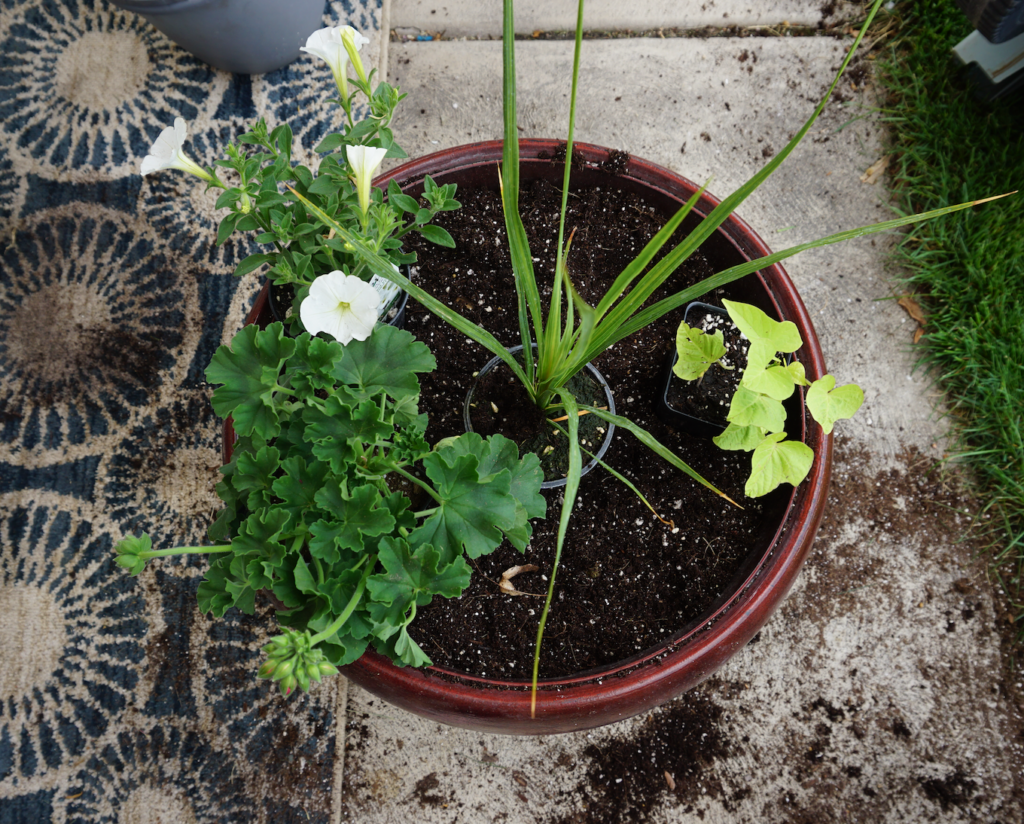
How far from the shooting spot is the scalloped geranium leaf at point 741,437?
89 cm

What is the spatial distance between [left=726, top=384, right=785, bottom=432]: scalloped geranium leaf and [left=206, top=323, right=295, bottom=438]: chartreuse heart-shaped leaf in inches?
21.9

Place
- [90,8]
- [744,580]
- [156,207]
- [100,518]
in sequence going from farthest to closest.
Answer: [90,8] < [156,207] < [100,518] < [744,580]

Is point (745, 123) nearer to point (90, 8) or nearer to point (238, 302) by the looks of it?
point (238, 302)

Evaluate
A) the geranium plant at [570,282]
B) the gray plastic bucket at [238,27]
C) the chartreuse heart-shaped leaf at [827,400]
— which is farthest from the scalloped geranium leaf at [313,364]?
the gray plastic bucket at [238,27]

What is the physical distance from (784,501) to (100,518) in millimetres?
1311

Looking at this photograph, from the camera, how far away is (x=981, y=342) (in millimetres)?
1437

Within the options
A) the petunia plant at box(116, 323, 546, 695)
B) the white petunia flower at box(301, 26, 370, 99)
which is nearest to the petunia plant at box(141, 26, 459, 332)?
the white petunia flower at box(301, 26, 370, 99)

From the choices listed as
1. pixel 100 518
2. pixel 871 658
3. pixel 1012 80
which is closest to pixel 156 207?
pixel 100 518

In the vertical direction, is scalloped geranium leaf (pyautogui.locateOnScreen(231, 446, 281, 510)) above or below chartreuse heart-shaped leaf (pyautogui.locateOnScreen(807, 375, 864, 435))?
below

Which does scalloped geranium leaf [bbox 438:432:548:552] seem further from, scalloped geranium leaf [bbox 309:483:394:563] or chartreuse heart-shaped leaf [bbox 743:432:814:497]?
chartreuse heart-shaped leaf [bbox 743:432:814:497]

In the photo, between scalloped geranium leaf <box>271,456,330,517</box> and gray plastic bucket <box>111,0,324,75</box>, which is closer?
scalloped geranium leaf <box>271,456,330,517</box>

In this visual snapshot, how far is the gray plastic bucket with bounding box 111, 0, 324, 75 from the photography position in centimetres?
132

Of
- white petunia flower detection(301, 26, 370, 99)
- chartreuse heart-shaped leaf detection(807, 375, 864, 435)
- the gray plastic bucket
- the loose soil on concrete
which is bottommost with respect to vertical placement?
the loose soil on concrete

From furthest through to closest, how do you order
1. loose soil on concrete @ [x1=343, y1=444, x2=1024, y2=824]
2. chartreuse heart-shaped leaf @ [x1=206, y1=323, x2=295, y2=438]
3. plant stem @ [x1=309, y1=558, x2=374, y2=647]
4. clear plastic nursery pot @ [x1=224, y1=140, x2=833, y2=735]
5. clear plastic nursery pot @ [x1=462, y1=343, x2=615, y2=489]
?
loose soil on concrete @ [x1=343, y1=444, x2=1024, y2=824] → clear plastic nursery pot @ [x1=462, y1=343, x2=615, y2=489] → clear plastic nursery pot @ [x1=224, y1=140, x2=833, y2=735] → chartreuse heart-shaped leaf @ [x1=206, y1=323, x2=295, y2=438] → plant stem @ [x1=309, y1=558, x2=374, y2=647]
